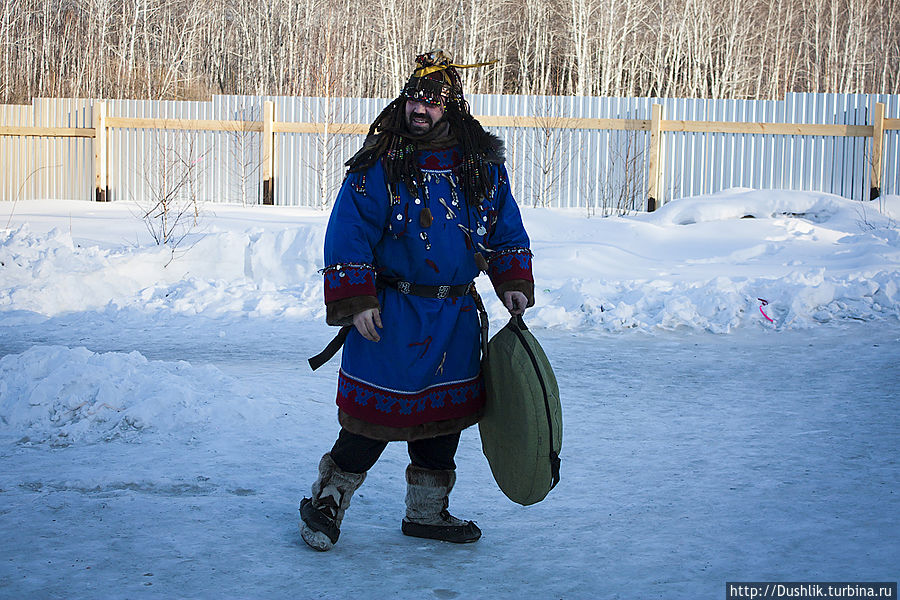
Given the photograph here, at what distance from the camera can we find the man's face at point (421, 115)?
2.84 meters

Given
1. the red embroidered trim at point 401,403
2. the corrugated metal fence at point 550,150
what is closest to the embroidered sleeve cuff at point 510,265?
the red embroidered trim at point 401,403

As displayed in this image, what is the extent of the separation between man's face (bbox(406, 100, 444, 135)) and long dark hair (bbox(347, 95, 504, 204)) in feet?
0.09

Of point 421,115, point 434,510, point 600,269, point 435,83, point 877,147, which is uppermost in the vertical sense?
point 877,147

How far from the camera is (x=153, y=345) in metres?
6.38

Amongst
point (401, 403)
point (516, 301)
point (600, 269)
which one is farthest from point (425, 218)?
point (600, 269)

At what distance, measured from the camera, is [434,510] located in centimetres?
298

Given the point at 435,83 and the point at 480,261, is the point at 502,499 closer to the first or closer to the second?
the point at 480,261

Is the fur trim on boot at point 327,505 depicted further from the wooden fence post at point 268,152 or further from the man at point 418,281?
the wooden fence post at point 268,152

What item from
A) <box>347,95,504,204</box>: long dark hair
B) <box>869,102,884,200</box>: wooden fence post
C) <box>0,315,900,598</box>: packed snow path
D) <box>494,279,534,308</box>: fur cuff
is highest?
<box>869,102,884,200</box>: wooden fence post

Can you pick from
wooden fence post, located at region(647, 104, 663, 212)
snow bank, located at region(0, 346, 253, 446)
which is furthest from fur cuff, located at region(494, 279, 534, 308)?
wooden fence post, located at region(647, 104, 663, 212)

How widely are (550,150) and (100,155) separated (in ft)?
27.4

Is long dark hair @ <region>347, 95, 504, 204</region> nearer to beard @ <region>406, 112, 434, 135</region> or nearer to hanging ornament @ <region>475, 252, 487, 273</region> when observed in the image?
beard @ <region>406, 112, 434, 135</region>

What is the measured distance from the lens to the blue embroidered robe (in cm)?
273

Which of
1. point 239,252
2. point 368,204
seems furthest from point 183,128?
point 368,204
